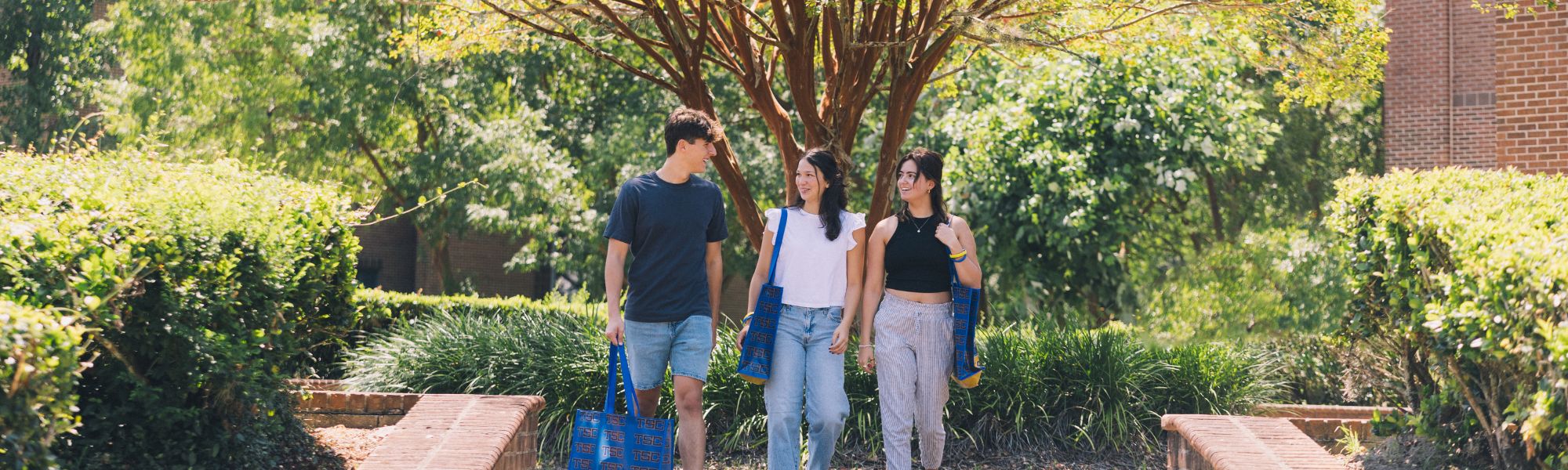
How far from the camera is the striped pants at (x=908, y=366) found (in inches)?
212

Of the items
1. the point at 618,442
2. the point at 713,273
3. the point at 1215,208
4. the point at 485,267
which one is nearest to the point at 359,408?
the point at 618,442

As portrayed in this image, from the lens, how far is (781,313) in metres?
5.25

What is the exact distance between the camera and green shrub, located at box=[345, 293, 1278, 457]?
24.1ft

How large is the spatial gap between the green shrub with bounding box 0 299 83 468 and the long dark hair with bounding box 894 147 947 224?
3.20 meters

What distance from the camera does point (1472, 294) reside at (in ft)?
14.8

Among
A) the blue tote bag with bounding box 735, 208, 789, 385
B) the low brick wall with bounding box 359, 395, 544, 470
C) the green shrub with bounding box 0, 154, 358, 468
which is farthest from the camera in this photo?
the blue tote bag with bounding box 735, 208, 789, 385

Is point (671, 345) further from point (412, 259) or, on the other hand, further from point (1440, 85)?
point (412, 259)

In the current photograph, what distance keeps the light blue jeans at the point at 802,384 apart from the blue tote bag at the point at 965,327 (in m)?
0.52

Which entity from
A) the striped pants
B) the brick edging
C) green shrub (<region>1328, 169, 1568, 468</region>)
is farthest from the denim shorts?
the brick edging

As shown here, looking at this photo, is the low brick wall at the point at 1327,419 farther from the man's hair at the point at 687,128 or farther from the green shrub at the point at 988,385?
the man's hair at the point at 687,128

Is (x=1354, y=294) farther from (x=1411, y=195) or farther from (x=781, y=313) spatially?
(x=781, y=313)

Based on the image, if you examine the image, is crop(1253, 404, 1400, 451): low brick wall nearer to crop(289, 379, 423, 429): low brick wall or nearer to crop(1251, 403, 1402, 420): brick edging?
crop(1251, 403, 1402, 420): brick edging

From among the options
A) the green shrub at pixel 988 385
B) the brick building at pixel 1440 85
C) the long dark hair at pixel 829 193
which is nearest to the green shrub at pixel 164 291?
the green shrub at pixel 988 385

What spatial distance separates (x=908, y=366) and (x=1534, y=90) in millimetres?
9232
